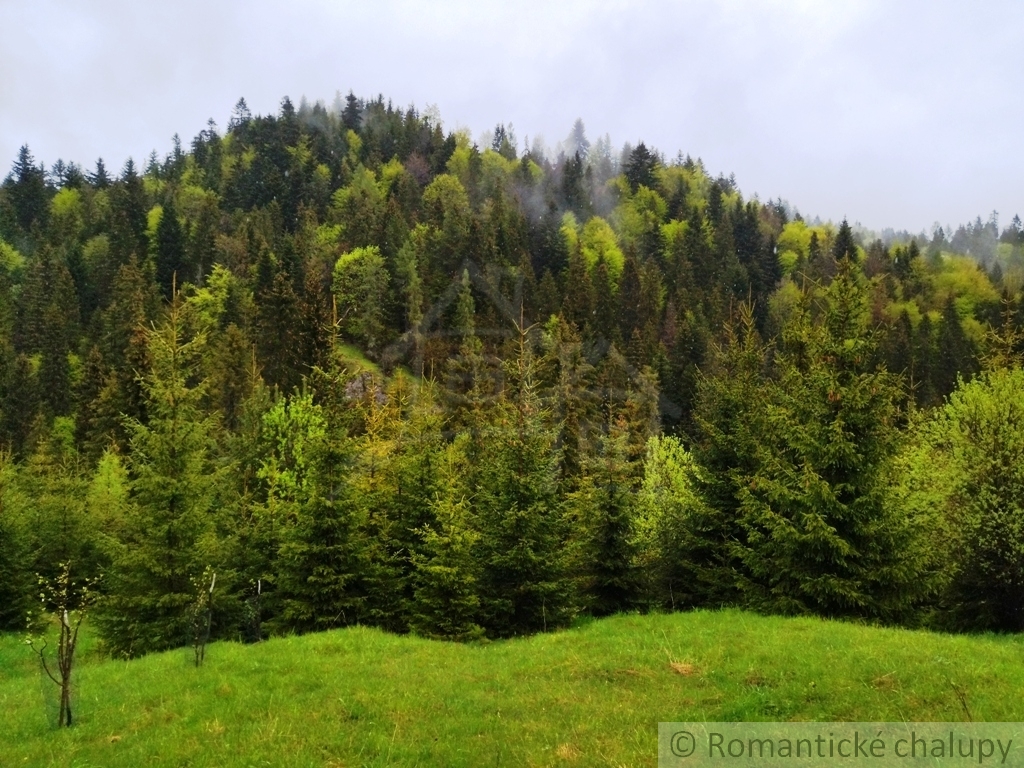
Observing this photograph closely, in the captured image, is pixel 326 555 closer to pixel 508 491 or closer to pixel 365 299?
pixel 508 491

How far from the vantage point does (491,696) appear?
1211 cm

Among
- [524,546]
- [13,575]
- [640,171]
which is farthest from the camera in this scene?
[640,171]

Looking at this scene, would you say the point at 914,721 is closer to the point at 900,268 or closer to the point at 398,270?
the point at 398,270

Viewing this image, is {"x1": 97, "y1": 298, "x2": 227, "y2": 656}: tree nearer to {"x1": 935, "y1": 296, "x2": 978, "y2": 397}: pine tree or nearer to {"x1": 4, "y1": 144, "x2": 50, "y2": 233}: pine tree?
{"x1": 935, "y1": 296, "x2": 978, "y2": 397}: pine tree

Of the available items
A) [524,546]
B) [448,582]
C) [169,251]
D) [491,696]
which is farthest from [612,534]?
[169,251]

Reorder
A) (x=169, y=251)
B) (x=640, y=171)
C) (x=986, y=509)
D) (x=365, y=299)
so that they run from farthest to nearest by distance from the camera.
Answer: (x=640, y=171) < (x=169, y=251) < (x=365, y=299) < (x=986, y=509)

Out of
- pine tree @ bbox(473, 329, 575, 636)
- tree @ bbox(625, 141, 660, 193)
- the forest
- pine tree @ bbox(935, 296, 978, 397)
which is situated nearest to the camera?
the forest

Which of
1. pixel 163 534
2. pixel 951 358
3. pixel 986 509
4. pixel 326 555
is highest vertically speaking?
pixel 951 358

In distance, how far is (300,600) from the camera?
69.2ft

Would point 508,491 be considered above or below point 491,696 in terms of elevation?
above

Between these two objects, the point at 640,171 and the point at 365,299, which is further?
the point at 640,171

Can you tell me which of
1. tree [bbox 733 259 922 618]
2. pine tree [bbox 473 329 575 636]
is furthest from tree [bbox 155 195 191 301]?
tree [bbox 733 259 922 618]

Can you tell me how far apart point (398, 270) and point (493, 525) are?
223ft

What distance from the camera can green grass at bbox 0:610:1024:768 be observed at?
30.9 feet
